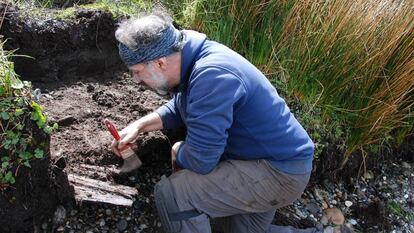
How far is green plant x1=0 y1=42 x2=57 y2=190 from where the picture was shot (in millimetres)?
2559

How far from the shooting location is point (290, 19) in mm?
4109

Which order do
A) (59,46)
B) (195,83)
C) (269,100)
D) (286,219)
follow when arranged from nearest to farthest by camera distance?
(195,83) < (269,100) < (286,219) < (59,46)

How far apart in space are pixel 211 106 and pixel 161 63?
326 millimetres

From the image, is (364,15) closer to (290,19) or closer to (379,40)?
(379,40)

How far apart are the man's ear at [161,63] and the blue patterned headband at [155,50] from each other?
2 centimetres

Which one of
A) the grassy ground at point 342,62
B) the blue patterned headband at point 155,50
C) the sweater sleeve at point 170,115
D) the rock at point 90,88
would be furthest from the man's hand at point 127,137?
the grassy ground at point 342,62

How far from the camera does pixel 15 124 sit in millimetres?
2564

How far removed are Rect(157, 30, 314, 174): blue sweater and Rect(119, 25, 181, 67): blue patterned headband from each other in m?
0.09

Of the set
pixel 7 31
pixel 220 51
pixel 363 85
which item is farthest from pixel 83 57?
pixel 363 85

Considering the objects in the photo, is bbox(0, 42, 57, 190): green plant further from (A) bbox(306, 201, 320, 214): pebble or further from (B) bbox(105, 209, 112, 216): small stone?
(A) bbox(306, 201, 320, 214): pebble

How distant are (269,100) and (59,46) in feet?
6.13

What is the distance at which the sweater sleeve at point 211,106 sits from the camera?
247cm

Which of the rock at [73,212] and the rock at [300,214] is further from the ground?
the rock at [73,212]

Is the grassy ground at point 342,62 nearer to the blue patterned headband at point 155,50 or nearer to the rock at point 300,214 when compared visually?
the rock at point 300,214
